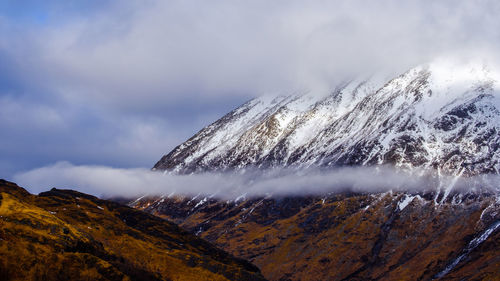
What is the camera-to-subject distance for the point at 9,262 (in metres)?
193

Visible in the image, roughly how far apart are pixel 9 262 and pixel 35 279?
395 inches

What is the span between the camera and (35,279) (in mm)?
194500
